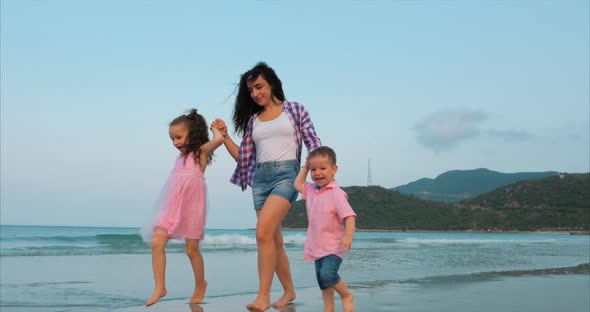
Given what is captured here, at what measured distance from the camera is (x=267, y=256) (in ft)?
14.3

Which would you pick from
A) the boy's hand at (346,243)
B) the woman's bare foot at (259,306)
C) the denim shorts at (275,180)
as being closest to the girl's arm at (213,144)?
the denim shorts at (275,180)

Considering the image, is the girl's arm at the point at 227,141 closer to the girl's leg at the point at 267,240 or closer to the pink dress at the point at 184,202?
the pink dress at the point at 184,202

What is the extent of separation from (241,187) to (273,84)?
2.85 feet

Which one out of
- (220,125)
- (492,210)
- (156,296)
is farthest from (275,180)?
(492,210)

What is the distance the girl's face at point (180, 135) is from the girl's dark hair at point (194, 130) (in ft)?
0.08

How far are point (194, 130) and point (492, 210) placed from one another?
70744 mm

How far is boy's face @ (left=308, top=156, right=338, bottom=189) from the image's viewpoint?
160 inches

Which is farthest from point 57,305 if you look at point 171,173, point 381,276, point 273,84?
point 381,276

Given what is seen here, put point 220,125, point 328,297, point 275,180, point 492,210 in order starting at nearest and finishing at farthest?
point 328,297 → point 275,180 → point 220,125 → point 492,210

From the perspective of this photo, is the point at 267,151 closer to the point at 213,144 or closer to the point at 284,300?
the point at 213,144

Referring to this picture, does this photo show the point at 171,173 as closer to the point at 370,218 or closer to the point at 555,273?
the point at 555,273

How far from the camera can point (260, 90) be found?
15.0 ft

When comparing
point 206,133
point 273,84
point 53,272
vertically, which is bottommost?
point 53,272

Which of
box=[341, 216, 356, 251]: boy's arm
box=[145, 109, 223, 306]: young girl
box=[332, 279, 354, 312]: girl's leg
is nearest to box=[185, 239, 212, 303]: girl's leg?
box=[145, 109, 223, 306]: young girl
